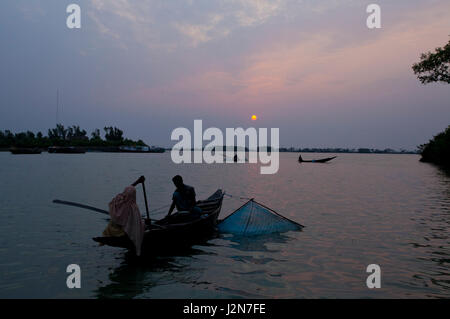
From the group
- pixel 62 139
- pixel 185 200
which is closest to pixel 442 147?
pixel 185 200

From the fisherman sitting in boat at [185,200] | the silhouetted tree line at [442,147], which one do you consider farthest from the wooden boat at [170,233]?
the silhouetted tree line at [442,147]

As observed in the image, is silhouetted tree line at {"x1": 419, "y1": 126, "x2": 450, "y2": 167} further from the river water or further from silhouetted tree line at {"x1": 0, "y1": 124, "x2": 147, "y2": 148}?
silhouetted tree line at {"x1": 0, "y1": 124, "x2": 147, "y2": 148}

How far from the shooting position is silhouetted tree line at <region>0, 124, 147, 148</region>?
160125mm

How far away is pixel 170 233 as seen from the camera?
8.55 m

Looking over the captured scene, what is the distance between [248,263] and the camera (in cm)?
829

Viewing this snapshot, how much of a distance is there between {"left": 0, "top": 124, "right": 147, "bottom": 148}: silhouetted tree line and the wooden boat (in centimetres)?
17058

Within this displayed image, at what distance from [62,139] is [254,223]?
181m

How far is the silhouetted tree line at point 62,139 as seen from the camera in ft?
525

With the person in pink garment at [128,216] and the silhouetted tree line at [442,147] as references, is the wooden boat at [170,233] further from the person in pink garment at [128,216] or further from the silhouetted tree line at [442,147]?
the silhouetted tree line at [442,147]

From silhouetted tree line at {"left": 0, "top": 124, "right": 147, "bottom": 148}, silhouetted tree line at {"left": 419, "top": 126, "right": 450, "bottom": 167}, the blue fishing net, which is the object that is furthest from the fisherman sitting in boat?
silhouetted tree line at {"left": 0, "top": 124, "right": 147, "bottom": 148}

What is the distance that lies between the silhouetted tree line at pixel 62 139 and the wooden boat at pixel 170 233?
17058 cm

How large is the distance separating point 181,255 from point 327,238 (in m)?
4.89
